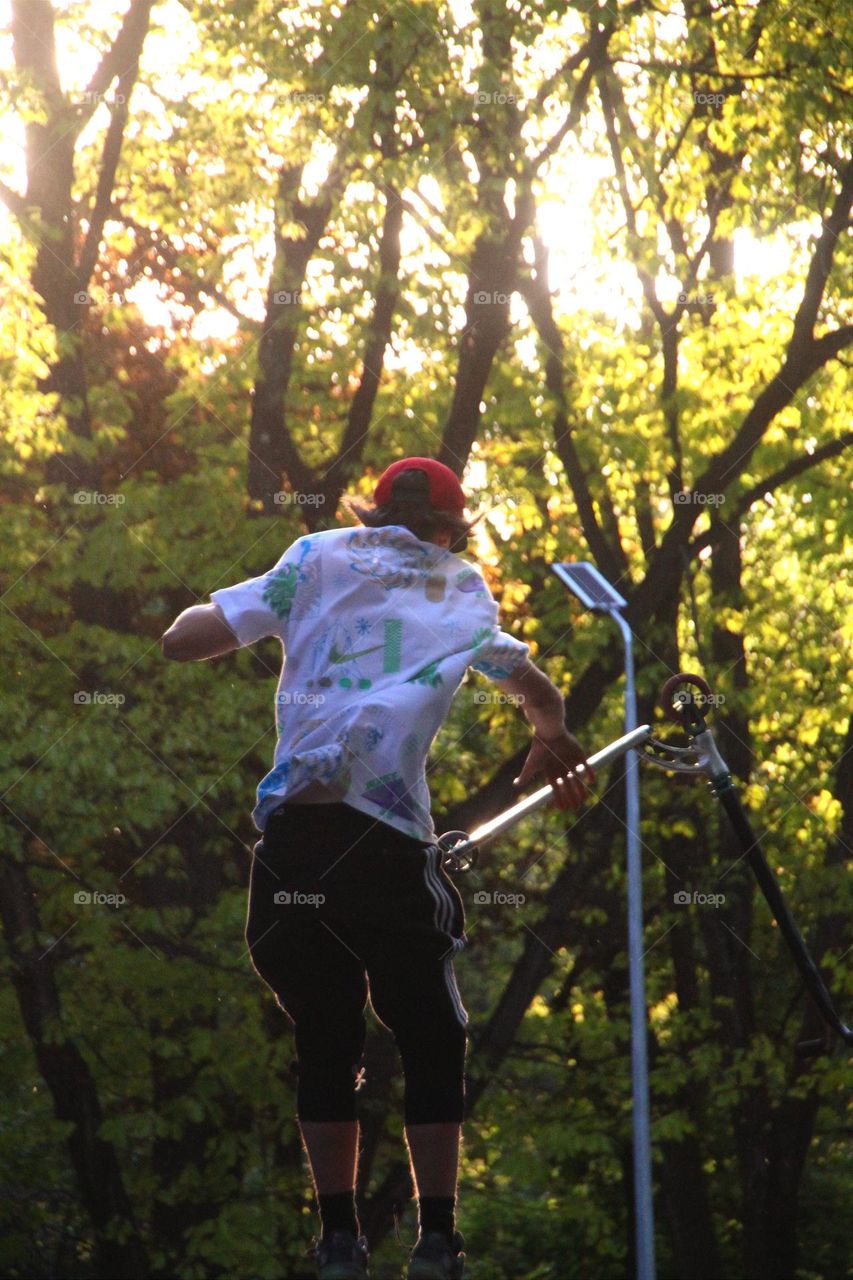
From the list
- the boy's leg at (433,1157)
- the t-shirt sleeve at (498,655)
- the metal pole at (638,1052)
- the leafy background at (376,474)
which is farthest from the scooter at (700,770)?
the leafy background at (376,474)

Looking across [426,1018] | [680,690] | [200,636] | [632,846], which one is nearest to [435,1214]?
[426,1018]

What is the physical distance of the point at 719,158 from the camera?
12242 millimetres

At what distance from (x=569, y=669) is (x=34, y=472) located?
177 inches

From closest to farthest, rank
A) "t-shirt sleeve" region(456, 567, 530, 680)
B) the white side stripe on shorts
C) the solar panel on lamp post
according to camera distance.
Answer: the white side stripe on shorts < "t-shirt sleeve" region(456, 567, 530, 680) < the solar panel on lamp post

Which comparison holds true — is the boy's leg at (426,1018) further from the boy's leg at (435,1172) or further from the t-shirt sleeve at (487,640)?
the t-shirt sleeve at (487,640)

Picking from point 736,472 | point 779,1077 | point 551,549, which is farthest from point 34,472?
point 779,1077

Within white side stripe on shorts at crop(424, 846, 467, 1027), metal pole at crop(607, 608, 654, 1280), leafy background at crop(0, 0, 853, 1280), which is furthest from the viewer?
leafy background at crop(0, 0, 853, 1280)

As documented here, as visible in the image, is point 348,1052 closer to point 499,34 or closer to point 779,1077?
point 499,34

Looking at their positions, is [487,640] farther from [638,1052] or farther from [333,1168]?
[638,1052]

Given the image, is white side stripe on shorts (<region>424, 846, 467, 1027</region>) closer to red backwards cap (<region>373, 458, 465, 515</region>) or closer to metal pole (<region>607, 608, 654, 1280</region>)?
red backwards cap (<region>373, 458, 465, 515</region>)

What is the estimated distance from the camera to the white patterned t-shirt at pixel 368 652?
2.51 meters

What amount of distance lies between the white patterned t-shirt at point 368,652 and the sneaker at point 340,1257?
60 cm

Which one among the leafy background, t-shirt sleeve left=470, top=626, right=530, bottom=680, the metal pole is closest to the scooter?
t-shirt sleeve left=470, top=626, right=530, bottom=680

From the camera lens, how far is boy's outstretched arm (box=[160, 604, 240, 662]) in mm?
2604
